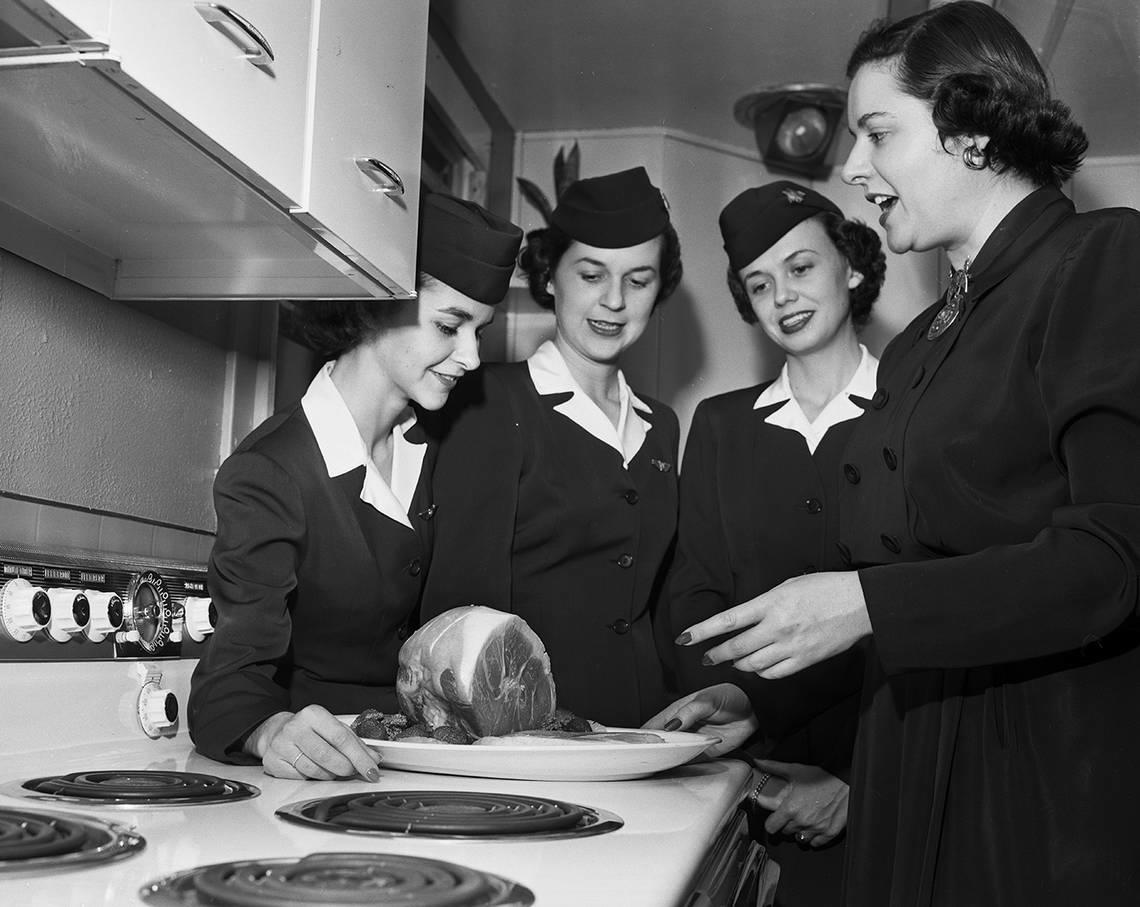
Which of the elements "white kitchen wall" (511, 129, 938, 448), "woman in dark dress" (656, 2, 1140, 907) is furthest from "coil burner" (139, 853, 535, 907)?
"white kitchen wall" (511, 129, 938, 448)

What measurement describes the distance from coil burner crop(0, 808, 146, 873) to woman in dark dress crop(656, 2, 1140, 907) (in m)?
0.49

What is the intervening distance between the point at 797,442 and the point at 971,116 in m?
0.93

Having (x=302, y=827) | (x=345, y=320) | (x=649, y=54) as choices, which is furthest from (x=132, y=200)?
(x=649, y=54)

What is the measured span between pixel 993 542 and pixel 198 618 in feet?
3.36

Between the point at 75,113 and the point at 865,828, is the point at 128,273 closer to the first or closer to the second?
the point at 75,113

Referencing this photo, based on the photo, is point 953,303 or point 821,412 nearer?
point 953,303

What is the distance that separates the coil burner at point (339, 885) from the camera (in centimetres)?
62

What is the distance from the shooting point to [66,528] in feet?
4.68

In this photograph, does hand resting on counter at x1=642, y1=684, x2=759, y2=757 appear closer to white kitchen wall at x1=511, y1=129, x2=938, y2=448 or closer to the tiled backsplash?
the tiled backsplash

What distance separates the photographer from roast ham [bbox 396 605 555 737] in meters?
1.33

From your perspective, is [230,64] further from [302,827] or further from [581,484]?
[581,484]

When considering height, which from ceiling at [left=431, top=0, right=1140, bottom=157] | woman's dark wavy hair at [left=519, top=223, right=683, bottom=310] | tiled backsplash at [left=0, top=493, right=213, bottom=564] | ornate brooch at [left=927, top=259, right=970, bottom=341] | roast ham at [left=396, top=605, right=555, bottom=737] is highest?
ceiling at [left=431, top=0, right=1140, bottom=157]

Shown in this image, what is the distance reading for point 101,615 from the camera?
4.45 ft

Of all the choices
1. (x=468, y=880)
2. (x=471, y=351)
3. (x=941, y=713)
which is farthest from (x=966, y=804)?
(x=471, y=351)
